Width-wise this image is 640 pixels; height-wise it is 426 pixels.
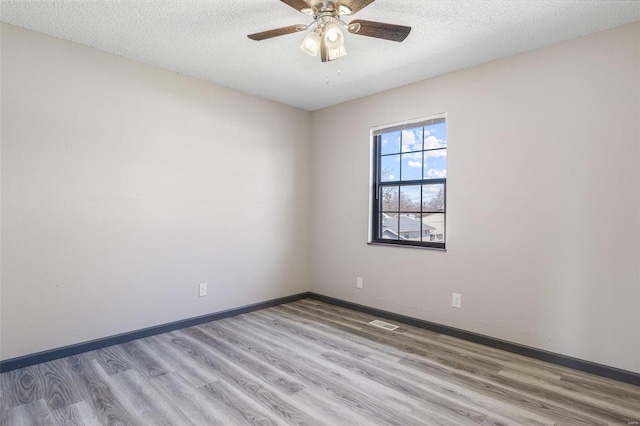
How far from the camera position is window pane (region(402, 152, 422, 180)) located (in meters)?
3.53

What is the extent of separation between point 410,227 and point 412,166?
656mm

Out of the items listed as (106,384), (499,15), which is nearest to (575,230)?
(499,15)

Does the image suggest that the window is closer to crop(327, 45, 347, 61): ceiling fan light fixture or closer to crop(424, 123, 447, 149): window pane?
crop(424, 123, 447, 149): window pane

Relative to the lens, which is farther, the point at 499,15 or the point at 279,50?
the point at 279,50

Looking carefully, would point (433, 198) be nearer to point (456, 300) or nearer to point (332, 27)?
point (456, 300)

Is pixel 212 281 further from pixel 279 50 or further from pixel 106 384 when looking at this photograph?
pixel 279 50

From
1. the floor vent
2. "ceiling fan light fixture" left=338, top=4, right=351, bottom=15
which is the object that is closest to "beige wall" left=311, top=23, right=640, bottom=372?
the floor vent

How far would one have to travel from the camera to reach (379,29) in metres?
2.02

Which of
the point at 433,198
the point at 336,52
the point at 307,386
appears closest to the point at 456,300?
the point at 433,198

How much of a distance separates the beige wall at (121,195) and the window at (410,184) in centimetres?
128

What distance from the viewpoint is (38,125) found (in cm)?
254

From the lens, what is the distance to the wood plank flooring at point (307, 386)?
192cm

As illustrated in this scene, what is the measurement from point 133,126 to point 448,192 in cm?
296

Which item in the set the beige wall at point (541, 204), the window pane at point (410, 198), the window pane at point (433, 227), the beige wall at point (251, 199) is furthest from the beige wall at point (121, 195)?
the window pane at point (433, 227)
